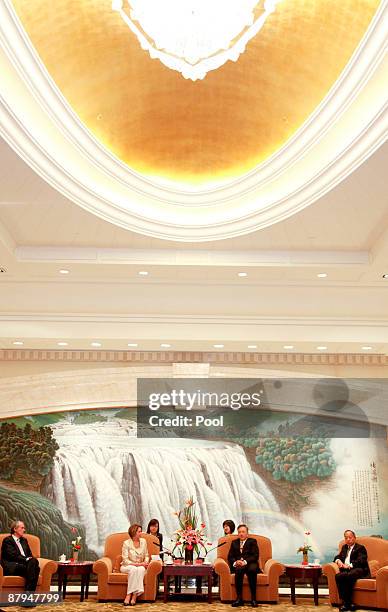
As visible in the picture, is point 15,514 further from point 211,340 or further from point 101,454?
point 211,340

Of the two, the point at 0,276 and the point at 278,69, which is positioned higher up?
the point at 278,69

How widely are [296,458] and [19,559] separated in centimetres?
498

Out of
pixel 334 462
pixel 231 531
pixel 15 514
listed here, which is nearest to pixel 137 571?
pixel 231 531

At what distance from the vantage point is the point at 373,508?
1204 centimetres

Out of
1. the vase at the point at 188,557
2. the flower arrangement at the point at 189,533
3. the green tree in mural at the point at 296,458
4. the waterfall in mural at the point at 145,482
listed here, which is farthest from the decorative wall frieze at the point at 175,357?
the vase at the point at 188,557

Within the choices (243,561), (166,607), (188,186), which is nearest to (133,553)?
(166,607)

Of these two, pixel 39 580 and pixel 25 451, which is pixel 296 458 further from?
pixel 39 580

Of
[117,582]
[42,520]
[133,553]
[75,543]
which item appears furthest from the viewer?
[42,520]

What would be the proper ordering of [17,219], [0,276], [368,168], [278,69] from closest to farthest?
1. [368,168]
2. [278,69]
3. [17,219]
4. [0,276]

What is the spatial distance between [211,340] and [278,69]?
4917 mm

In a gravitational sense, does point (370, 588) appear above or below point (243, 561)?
below

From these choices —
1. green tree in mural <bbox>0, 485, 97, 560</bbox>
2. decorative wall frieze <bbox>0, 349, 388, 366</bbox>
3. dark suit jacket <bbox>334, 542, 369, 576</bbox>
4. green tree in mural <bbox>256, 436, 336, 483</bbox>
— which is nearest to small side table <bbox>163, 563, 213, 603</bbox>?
dark suit jacket <bbox>334, 542, 369, 576</bbox>

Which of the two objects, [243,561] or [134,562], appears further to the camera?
[134,562]

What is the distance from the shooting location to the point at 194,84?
26.7ft
